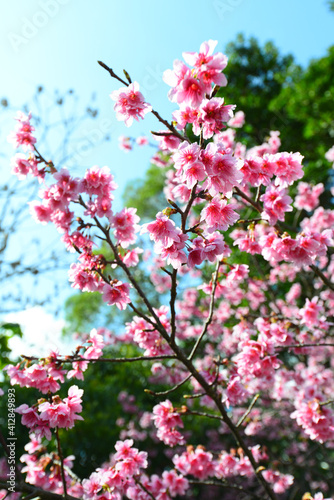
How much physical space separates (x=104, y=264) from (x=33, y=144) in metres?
0.98

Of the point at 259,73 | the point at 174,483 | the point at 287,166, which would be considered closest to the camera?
the point at 287,166

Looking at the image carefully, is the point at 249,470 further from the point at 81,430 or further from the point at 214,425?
the point at 214,425

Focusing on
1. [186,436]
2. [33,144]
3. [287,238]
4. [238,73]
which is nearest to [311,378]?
[287,238]

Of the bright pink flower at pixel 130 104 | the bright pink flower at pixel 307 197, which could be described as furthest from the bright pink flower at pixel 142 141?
the bright pink flower at pixel 130 104

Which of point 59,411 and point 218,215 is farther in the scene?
point 59,411

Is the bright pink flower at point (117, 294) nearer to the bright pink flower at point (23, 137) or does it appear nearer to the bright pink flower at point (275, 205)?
the bright pink flower at point (275, 205)

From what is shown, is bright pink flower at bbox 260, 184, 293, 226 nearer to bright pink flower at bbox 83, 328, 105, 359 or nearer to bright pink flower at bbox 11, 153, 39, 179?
bright pink flower at bbox 83, 328, 105, 359

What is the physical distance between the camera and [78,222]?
2240 millimetres

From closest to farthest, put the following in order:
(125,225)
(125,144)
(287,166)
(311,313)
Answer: (287,166), (125,225), (311,313), (125,144)

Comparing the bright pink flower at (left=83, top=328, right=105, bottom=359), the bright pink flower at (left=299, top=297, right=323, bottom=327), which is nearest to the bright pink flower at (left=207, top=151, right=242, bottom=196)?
the bright pink flower at (left=83, top=328, right=105, bottom=359)

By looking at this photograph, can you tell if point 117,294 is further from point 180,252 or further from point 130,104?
point 130,104

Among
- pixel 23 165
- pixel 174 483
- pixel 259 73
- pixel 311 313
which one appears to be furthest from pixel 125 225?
pixel 259 73

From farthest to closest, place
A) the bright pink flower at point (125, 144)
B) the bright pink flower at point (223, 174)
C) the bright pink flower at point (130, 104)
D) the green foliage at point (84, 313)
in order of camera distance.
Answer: the green foliage at point (84, 313)
the bright pink flower at point (125, 144)
the bright pink flower at point (130, 104)
the bright pink flower at point (223, 174)

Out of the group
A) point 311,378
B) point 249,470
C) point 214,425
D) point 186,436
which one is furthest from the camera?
point 214,425
